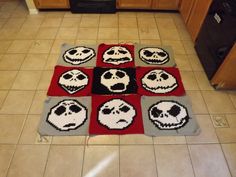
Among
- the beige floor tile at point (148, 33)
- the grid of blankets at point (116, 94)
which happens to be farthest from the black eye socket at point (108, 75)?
the beige floor tile at point (148, 33)

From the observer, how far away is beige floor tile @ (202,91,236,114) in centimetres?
164

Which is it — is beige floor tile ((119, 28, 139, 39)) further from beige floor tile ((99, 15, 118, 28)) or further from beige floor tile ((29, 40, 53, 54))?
beige floor tile ((29, 40, 53, 54))

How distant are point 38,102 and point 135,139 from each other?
33.8 inches

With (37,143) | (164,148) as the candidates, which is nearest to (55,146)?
(37,143)

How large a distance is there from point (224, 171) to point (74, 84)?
4.36 ft

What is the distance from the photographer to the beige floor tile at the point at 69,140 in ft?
4.73

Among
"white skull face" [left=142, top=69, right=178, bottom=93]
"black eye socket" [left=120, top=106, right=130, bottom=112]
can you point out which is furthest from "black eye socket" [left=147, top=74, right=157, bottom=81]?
"black eye socket" [left=120, top=106, right=130, bottom=112]

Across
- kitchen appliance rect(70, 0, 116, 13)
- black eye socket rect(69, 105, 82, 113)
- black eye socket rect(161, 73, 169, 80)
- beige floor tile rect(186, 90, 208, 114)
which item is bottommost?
beige floor tile rect(186, 90, 208, 114)

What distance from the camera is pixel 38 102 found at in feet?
5.49

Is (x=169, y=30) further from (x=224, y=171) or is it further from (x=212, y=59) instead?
(x=224, y=171)

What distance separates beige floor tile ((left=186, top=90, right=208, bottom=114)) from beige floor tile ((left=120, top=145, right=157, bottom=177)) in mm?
537

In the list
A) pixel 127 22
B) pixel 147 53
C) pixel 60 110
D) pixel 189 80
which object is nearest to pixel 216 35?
pixel 189 80

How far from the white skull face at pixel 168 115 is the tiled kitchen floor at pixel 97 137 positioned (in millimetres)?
101

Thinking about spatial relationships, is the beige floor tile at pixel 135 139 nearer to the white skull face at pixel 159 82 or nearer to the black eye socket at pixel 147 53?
the white skull face at pixel 159 82
